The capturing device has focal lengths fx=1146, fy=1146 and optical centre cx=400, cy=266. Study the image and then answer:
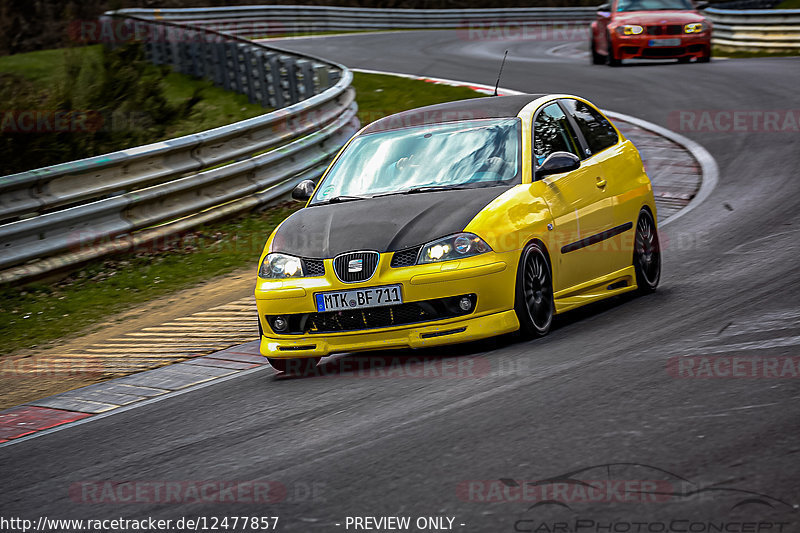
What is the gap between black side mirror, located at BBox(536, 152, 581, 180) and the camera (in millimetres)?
7418

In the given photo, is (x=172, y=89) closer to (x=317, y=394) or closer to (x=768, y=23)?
(x=768, y=23)

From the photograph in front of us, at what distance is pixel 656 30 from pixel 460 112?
612 inches

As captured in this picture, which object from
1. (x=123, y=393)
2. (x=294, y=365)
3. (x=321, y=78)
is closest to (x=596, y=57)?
(x=321, y=78)

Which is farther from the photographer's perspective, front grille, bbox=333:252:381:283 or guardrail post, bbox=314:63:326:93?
guardrail post, bbox=314:63:326:93

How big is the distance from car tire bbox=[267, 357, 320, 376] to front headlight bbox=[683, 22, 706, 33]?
56.5 feet

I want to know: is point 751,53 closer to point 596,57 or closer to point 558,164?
point 596,57

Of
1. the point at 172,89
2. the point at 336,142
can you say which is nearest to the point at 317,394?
the point at 336,142

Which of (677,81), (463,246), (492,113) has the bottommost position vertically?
(677,81)

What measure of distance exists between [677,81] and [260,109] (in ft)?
24.0

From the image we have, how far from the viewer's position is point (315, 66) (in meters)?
17.6

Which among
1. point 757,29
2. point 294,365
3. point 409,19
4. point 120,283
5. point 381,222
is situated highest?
point 381,222

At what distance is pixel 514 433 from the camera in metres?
4.98

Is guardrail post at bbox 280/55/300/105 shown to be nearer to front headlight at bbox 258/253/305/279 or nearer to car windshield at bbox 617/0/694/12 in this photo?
car windshield at bbox 617/0/694/12

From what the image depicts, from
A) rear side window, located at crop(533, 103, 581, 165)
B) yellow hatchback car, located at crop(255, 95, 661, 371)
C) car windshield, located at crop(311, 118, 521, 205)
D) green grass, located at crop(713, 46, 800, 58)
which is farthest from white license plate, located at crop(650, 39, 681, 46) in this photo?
car windshield, located at crop(311, 118, 521, 205)
